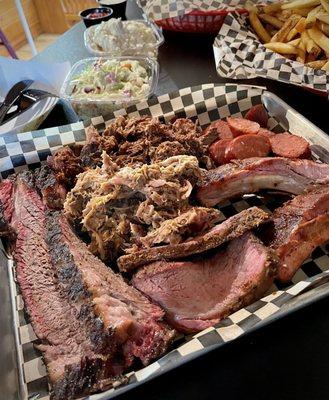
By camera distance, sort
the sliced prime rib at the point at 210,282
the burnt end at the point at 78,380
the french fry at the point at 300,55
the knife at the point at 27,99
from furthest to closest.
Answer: the knife at the point at 27,99 < the french fry at the point at 300,55 < the sliced prime rib at the point at 210,282 < the burnt end at the point at 78,380

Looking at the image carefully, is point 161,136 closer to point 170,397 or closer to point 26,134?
point 26,134

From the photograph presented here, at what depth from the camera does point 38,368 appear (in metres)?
1.78

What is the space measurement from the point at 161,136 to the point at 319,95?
122cm

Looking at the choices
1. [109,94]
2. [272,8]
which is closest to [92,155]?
[109,94]

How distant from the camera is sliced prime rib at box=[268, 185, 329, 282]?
191 centimetres

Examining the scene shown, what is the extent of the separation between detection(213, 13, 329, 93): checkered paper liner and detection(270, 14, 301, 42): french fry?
0.43 feet

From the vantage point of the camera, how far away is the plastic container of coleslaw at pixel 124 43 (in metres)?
3.60

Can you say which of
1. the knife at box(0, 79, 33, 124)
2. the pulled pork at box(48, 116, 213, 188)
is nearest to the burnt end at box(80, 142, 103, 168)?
the pulled pork at box(48, 116, 213, 188)

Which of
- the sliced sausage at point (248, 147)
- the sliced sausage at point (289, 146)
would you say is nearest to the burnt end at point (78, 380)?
the sliced sausage at point (248, 147)

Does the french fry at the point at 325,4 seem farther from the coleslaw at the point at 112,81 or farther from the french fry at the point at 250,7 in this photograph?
the coleslaw at the point at 112,81

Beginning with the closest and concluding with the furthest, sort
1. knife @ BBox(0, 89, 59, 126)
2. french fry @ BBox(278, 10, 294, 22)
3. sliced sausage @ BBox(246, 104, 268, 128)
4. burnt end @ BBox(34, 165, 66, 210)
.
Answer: burnt end @ BBox(34, 165, 66, 210)
sliced sausage @ BBox(246, 104, 268, 128)
knife @ BBox(0, 89, 59, 126)
french fry @ BBox(278, 10, 294, 22)

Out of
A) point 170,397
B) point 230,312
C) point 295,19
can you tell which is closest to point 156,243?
point 230,312

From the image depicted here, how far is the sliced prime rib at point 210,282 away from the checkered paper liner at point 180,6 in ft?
7.99

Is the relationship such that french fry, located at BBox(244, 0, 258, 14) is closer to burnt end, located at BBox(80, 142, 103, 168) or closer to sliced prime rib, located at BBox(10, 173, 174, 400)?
burnt end, located at BBox(80, 142, 103, 168)
